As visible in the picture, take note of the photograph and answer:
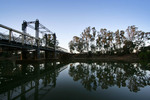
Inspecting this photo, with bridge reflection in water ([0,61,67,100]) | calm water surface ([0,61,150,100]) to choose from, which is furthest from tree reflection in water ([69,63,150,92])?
bridge reflection in water ([0,61,67,100])

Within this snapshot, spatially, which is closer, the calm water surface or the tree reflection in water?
the calm water surface

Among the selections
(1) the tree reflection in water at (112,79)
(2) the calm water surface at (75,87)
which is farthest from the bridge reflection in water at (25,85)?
(1) the tree reflection in water at (112,79)

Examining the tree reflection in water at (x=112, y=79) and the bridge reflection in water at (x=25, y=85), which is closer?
the bridge reflection in water at (x=25, y=85)

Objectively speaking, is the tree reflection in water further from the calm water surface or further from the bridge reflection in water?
the bridge reflection in water

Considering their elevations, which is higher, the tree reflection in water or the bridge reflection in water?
the bridge reflection in water

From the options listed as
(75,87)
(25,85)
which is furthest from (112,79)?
(25,85)

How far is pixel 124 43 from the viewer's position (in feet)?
133

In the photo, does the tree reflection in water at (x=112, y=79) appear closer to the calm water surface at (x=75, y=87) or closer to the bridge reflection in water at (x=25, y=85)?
the calm water surface at (x=75, y=87)

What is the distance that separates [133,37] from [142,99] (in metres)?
43.9

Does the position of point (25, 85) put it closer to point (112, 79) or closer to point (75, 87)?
point (75, 87)

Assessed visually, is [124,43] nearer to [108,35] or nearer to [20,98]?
[108,35]

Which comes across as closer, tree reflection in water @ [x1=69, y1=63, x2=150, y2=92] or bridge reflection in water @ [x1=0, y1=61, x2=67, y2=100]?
bridge reflection in water @ [x1=0, y1=61, x2=67, y2=100]

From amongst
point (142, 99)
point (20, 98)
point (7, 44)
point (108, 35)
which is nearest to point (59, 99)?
point (20, 98)

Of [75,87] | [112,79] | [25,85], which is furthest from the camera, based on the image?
[112,79]
